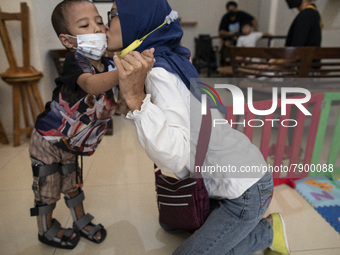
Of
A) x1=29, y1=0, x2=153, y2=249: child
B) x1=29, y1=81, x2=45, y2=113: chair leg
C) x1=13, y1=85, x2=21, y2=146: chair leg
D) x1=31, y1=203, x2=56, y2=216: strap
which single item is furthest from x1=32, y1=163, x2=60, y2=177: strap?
x1=13, y1=85, x2=21, y2=146: chair leg

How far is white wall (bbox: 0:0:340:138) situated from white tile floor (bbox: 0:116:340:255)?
21.5 inches

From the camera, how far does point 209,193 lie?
3.07 ft

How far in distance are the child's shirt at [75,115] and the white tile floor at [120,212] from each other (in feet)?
1.42

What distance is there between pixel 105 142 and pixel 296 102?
4.59 feet

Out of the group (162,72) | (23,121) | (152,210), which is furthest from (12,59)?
(162,72)

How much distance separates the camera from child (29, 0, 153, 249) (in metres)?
0.72

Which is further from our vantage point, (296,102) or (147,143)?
(296,102)

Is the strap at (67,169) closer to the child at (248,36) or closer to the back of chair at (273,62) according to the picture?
the back of chair at (273,62)

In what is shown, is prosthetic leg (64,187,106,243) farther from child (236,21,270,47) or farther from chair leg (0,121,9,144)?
child (236,21,270,47)

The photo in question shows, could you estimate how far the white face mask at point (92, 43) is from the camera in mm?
734

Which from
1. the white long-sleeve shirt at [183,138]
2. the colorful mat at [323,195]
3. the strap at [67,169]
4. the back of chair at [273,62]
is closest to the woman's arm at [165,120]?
the white long-sleeve shirt at [183,138]

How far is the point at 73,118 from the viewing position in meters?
0.88

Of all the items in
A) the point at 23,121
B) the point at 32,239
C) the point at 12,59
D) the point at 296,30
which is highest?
the point at 296,30

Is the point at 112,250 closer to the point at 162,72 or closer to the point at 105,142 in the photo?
the point at 162,72
